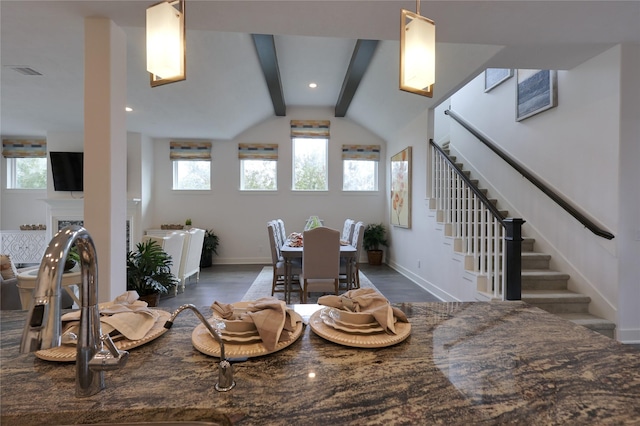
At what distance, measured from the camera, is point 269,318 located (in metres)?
0.86

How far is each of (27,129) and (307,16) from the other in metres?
6.42

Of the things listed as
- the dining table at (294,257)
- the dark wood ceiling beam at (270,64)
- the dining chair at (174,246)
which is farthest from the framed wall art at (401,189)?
the dining chair at (174,246)

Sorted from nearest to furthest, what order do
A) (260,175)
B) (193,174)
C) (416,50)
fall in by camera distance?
(416,50) → (193,174) → (260,175)

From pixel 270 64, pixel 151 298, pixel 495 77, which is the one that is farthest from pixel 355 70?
pixel 151 298

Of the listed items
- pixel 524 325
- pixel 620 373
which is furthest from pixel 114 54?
pixel 620 373

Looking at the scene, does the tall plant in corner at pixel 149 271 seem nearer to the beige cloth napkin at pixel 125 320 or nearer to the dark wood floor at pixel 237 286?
the dark wood floor at pixel 237 286

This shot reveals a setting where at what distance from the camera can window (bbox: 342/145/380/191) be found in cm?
644

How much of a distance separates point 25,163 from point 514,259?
871 cm

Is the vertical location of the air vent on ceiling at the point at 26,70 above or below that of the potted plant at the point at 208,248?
above

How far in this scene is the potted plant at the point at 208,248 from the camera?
19.3 ft

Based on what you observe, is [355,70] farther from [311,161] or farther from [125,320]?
[125,320]

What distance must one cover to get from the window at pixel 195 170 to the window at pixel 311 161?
1.84 m

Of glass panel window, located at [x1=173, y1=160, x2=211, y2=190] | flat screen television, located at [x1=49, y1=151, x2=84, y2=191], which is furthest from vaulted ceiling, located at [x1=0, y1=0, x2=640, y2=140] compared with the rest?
glass panel window, located at [x1=173, y1=160, x2=211, y2=190]

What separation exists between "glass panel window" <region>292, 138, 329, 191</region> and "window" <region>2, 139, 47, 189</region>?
5.17m
